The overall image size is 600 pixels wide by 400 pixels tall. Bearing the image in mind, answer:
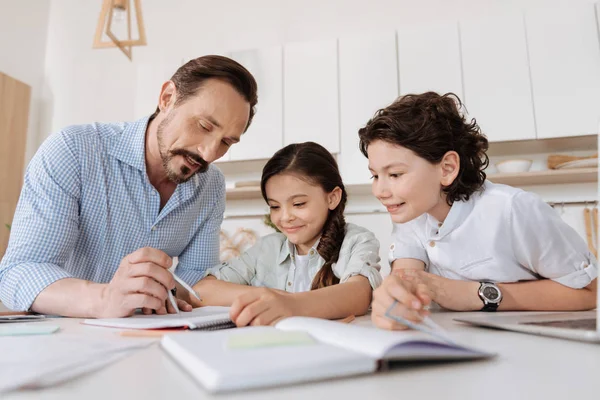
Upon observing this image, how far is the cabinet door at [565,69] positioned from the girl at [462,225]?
1471 mm

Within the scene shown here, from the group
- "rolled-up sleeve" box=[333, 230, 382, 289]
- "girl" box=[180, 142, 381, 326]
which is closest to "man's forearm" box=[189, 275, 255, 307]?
"girl" box=[180, 142, 381, 326]

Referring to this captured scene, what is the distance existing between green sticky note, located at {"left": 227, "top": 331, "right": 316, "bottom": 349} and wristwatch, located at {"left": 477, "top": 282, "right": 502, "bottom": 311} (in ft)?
2.00

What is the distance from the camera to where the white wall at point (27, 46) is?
3.24 m

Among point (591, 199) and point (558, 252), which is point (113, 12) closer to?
point (558, 252)

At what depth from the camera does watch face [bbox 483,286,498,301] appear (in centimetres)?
88

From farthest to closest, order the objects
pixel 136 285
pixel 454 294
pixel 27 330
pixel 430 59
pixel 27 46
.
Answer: pixel 27 46 < pixel 430 59 < pixel 454 294 < pixel 136 285 < pixel 27 330

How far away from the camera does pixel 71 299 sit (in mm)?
782

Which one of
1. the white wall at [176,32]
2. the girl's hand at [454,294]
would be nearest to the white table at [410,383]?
the girl's hand at [454,294]

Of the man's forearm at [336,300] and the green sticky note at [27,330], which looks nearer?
the green sticky note at [27,330]

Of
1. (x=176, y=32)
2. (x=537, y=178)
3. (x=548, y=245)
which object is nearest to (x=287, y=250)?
(x=548, y=245)

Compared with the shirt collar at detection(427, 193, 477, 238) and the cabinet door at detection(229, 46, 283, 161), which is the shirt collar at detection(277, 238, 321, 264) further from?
the cabinet door at detection(229, 46, 283, 161)

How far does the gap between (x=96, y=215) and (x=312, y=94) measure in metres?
1.88

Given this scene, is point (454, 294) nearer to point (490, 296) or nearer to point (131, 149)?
point (490, 296)

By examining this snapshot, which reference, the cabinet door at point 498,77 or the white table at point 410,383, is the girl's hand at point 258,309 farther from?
the cabinet door at point 498,77
